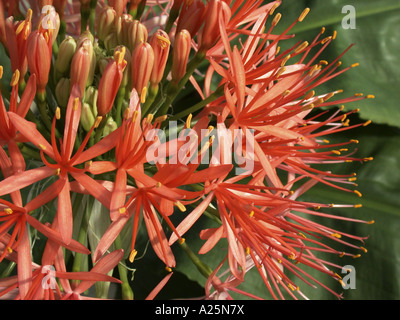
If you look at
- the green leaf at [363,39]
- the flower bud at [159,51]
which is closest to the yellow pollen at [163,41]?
the flower bud at [159,51]

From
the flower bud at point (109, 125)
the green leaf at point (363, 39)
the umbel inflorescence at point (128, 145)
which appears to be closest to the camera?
the umbel inflorescence at point (128, 145)

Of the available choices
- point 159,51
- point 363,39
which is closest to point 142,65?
point 159,51

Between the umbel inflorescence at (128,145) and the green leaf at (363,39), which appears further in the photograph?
the green leaf at (363,39)

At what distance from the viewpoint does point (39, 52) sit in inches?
24.0

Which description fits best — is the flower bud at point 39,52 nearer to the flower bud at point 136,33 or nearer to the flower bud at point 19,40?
the flower bud at point 19,40

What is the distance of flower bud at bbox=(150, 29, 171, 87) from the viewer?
2.13ft

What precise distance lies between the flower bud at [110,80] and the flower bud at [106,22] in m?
0.14

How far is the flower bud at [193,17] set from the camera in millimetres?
713

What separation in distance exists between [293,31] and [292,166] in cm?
45

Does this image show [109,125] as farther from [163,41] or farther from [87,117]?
[163,41]

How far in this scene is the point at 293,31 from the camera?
1119mm

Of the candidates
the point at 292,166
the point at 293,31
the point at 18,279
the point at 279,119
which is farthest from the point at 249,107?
the point at 293,31

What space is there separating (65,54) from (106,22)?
0.32 ft

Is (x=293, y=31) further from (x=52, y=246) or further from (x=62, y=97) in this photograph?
(x=52, y=246)
